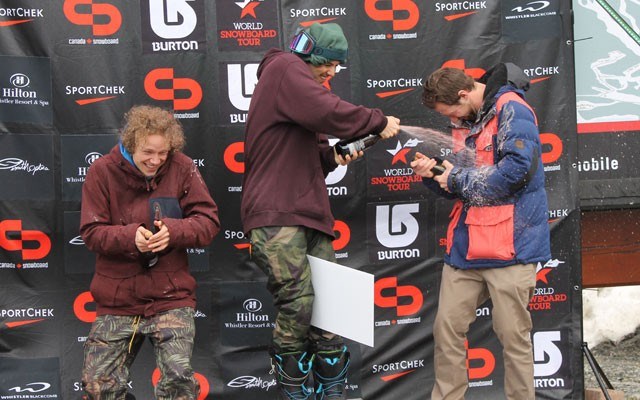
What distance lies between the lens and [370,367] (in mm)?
4801

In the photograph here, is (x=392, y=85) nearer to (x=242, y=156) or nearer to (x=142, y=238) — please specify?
(x=242, y=156)

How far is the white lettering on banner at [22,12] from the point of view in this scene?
441 centimetres

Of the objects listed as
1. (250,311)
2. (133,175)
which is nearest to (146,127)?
(133,175)

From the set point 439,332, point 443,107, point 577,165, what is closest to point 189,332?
point 439,332

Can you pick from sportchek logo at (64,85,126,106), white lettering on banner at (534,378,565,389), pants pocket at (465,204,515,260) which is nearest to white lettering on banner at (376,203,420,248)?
pants pocket at (465,204,515,260)

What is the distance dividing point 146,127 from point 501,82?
170 cm

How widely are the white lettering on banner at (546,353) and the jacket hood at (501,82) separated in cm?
170

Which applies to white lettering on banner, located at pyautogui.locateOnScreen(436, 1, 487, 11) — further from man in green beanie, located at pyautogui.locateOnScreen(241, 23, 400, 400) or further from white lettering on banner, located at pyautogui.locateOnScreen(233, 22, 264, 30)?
man in green beanie, located at pyautogui.locateOnScreen(241, 23, 400, 400)

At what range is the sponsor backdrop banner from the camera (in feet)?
14.8

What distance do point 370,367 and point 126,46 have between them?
2.36 m

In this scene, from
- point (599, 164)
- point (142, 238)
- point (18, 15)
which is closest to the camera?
point (142, 238)

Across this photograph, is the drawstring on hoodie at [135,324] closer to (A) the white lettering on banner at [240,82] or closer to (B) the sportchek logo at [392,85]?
(A) the white lettering on banner at [240,82]

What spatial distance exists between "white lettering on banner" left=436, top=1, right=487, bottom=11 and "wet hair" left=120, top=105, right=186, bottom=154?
1.91 m

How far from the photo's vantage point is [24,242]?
14.8 feet
